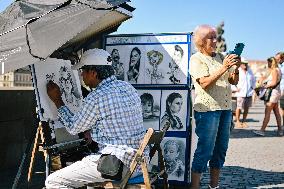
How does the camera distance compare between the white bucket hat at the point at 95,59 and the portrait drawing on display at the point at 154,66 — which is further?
the portrait drawing on display at the point at 154,66

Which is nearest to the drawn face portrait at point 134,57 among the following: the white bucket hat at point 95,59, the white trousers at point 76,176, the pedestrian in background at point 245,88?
the white bucket hat at point 95,59

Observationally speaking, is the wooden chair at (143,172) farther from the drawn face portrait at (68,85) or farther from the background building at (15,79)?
the background building at (15,79)

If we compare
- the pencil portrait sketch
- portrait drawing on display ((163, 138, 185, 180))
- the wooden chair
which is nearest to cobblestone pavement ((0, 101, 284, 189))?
portrait drawing on display ((163, 138, 185, 180))

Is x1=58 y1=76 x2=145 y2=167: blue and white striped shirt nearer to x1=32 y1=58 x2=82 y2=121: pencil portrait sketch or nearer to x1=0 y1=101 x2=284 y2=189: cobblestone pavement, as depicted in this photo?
x1=32 y1=58 x2=82 y2=121: pencil portrait sketch

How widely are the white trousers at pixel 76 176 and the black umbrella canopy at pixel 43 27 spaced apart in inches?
35.1

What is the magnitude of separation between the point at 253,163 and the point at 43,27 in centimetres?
475

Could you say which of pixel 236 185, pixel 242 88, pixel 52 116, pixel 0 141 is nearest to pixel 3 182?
pixel 0 141

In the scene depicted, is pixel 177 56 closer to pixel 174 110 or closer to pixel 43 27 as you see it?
pixel 174 110

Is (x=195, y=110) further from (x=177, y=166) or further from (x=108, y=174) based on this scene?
(x=108, y=174)

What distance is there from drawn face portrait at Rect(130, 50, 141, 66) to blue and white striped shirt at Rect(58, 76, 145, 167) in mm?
1814

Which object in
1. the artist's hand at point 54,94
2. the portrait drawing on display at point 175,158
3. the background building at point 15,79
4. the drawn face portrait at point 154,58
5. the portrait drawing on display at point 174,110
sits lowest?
the portrait drawing on display at point 175,158

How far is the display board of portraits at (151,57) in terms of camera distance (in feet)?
16.0

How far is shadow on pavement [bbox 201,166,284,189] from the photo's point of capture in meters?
5.46

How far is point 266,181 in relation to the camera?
18.7ft
